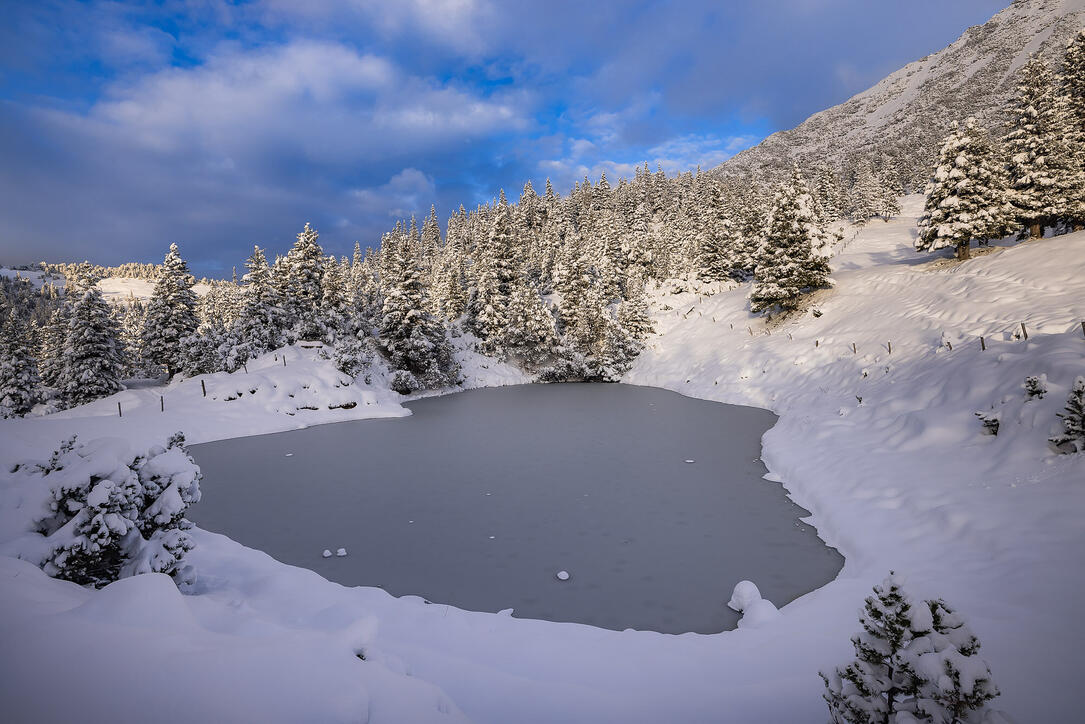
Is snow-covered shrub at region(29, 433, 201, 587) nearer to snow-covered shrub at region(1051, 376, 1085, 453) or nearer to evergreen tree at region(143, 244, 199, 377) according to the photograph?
snow-covered shrub at region(1051, 376, 1085, 453)

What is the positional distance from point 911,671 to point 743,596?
551 cm

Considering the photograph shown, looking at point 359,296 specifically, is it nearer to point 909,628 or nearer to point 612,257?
point 612,257

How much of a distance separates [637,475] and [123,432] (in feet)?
76.5

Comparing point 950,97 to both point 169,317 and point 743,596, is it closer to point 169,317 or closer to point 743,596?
point 743,596

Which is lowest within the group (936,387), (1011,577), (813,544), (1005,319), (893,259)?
(813,544)

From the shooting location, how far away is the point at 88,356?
108ft

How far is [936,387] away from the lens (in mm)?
14453

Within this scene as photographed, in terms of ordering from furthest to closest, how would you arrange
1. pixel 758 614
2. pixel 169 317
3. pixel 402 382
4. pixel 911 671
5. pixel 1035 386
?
pixel 169 317 → pixel 402 382 → pixel 1035 386 → pixel 758 614 → pixel 911 671

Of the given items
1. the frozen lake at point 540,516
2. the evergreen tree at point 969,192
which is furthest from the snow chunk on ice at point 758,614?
the evergreen tree at point 969,192

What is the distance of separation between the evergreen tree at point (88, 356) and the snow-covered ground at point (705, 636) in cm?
3100

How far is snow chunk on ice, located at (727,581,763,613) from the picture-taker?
313 inches

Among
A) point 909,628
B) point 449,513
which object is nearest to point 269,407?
point 449,513

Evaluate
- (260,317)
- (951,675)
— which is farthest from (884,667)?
(260,317)

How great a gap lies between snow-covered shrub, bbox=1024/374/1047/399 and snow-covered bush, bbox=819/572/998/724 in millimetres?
11184
